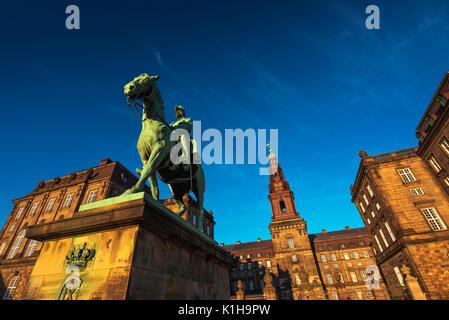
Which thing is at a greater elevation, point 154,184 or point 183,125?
point 183,125

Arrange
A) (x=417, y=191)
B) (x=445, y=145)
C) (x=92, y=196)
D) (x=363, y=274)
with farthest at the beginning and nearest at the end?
(x=363, y=274) < (x=92, y=196) < (x=417, y=191) < (x=445, y=145)

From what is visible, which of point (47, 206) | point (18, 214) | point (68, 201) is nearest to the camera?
point (68, 201)

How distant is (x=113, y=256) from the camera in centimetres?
288

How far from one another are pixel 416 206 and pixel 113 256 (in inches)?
1150

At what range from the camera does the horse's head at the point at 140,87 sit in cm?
408

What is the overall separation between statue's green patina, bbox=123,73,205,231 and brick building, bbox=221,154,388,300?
42437mm

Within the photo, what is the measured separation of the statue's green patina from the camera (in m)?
4.07

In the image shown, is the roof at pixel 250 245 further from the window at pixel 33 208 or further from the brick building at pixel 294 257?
the window at pixel 33 208

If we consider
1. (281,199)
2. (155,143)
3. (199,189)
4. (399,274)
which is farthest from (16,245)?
(281,199)

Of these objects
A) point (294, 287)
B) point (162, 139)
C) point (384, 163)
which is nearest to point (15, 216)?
point (162, 139)

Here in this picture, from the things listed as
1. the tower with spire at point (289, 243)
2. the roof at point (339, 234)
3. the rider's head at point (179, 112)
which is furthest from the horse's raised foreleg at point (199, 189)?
the roof at point (339, 234)

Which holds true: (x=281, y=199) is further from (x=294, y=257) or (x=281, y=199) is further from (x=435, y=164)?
(x=435, y=164)
